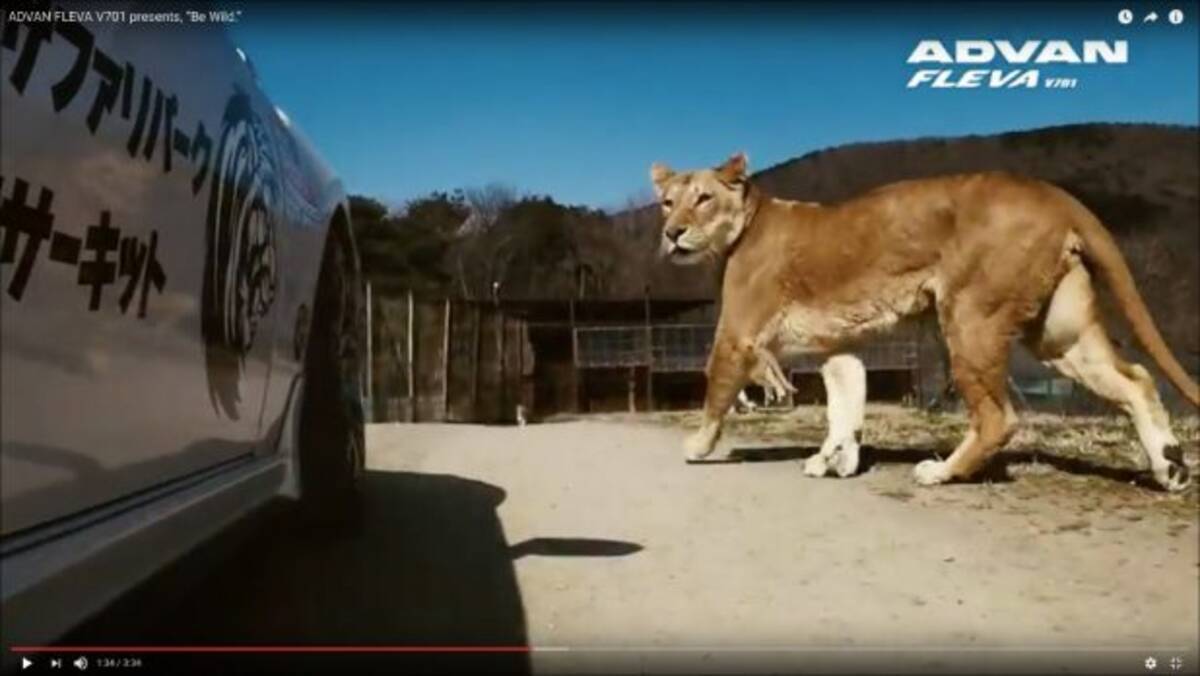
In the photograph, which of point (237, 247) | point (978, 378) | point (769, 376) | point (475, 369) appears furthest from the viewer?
point (769, 376)

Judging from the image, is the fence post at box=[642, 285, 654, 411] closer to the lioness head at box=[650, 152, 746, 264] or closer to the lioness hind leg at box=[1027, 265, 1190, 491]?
the lioness head at box=[650, 152, 746, 264]

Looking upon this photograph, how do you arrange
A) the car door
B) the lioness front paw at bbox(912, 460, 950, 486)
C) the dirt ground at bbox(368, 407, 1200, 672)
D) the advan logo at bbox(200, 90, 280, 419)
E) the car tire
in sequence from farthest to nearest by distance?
the car tire → the lioness front paw at bbox(912, 460, 950, 486) → the dirt ground at bbox(368, 407, 1200, 672) → the advan logo at bbox(200, 90, 280, 419) → the car door

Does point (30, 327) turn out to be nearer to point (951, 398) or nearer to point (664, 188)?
point (664, 188)

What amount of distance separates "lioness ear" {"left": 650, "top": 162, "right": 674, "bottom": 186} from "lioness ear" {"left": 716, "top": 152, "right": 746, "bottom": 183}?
107mm

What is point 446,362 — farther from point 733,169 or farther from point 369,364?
point 733,169

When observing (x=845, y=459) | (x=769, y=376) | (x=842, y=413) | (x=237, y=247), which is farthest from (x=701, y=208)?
(x=237, y=247)

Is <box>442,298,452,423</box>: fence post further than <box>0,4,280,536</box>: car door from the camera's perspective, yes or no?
Yes

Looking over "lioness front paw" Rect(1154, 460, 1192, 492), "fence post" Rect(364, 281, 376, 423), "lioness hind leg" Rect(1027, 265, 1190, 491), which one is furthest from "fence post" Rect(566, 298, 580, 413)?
"lioness front paw" Rect(1154, 460, 1192, 492)

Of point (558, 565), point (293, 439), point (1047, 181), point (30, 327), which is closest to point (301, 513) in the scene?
point (293, 439)

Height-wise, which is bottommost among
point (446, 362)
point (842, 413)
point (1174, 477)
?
point (1174, 477)

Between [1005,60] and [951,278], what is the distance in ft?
1.43

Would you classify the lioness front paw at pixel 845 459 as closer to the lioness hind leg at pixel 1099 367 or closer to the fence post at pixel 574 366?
the lioness hind leg at pixel 1099 367

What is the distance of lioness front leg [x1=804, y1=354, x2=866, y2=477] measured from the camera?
7.64 feet

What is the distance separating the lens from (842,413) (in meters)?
2.35
